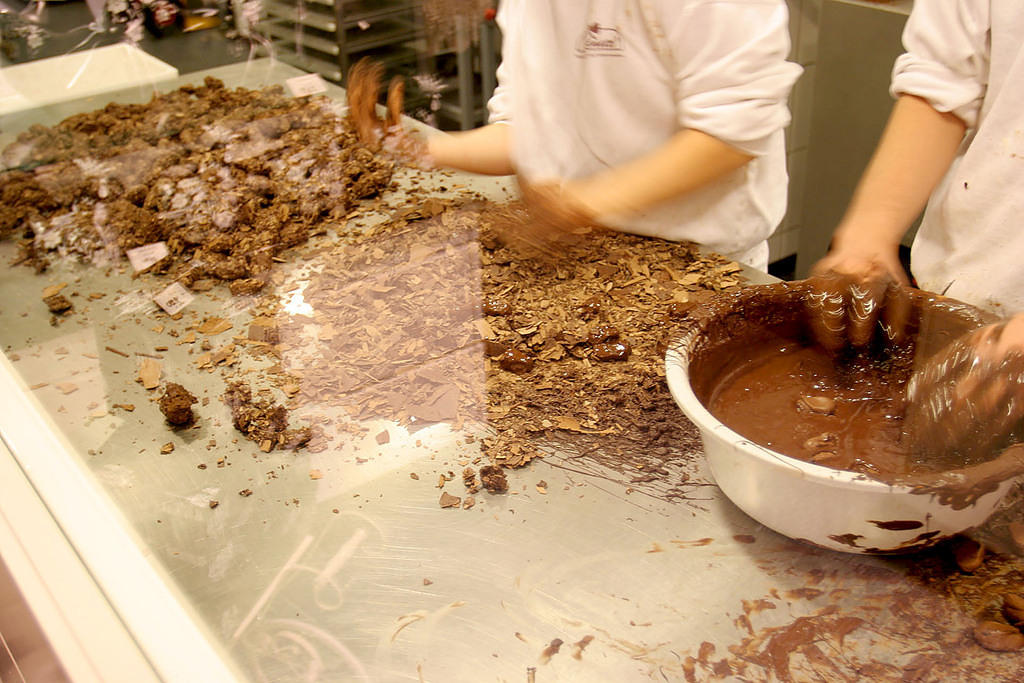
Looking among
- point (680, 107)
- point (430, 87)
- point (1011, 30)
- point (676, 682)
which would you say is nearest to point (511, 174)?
point (430, 87)

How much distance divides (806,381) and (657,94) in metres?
0.32

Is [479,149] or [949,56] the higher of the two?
[949,56]

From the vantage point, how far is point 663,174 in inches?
29.1

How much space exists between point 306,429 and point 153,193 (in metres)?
0.54

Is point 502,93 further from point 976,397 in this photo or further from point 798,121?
point 976,397

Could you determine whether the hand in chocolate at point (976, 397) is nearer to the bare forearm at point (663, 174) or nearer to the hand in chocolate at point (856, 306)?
the hand in chocolate at point (856, 306)

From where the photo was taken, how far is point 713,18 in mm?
636

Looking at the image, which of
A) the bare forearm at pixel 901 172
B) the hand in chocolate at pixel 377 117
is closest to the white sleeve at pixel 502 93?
the hand in chocolate at pixel 377 117

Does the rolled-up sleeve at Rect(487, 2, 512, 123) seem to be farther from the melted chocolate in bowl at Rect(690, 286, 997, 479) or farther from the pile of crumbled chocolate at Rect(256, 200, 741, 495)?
the melted chocolate in bowl at Rect(690, 286, 997, 479)

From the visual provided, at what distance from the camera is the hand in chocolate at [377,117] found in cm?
93

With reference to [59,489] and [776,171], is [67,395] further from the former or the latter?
[776,171]

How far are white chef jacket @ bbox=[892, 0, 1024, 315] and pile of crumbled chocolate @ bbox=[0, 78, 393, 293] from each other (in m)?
0.67

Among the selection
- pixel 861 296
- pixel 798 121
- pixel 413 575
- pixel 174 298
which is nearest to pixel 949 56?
pixel 861 296

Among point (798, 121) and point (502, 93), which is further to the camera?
point (798, 121)
